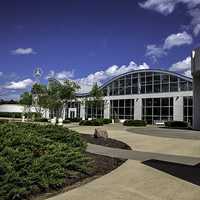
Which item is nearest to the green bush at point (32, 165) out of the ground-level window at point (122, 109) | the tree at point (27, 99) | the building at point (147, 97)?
the building at point (147, 97)

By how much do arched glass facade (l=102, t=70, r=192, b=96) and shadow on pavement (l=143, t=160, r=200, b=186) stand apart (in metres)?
35.0

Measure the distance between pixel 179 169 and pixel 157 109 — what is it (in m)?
38.2

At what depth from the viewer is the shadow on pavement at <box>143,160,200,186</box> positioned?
7.98 metres

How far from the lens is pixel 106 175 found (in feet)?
27.1

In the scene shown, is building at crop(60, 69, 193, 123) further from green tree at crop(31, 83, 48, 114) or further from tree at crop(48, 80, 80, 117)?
tree at crop(48, 80, 80, 117)

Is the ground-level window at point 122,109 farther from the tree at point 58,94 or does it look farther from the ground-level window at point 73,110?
the tree at point 58,94

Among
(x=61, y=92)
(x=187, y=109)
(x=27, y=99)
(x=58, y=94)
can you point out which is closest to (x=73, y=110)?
(x=27, y=99)

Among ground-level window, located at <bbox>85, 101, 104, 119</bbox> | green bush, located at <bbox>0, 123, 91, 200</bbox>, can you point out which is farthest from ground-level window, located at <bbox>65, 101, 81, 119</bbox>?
green bush, located at <bbox>0, 123, 91, 200</bbox>

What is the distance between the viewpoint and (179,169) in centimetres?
933

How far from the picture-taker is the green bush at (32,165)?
19.1 feet

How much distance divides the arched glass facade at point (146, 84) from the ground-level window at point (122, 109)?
144cm

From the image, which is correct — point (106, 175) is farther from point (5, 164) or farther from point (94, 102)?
point (94, 102)

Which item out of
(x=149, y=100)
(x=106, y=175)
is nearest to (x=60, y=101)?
(x=149, y=100)

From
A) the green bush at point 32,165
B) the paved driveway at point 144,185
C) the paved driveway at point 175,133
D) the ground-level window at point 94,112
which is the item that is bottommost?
the paved driveway at point 175,133
